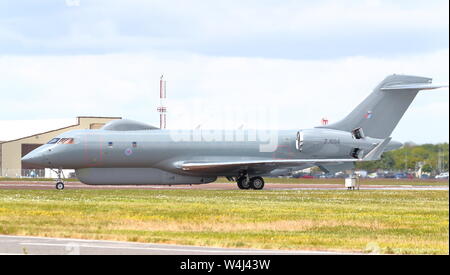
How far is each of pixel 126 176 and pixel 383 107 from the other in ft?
58.1

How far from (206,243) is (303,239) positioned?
2986 mm

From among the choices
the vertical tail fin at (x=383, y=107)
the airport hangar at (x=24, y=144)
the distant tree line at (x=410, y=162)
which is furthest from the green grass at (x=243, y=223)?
the distant tree line at (x=410, y=162)

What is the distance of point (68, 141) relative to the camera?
51906mm

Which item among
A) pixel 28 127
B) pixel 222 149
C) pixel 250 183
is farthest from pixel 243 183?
pixel 28 127

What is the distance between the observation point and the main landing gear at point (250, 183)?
5378cm

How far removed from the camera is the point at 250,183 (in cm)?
5394

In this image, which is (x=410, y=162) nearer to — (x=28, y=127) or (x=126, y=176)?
(x=28, y=127)

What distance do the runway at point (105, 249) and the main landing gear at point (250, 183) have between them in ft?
116

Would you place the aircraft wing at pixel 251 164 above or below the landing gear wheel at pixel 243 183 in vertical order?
above

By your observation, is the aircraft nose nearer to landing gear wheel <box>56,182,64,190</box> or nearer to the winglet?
landing gear wheel <box>56,182,64,190</box>

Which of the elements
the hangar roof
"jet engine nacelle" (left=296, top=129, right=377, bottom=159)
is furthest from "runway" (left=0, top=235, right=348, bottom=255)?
the hangar roof

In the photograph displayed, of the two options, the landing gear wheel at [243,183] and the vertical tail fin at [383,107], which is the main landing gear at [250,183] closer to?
the landing gear wheel at [243,183]

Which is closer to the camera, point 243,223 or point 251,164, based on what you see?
point 243,223
